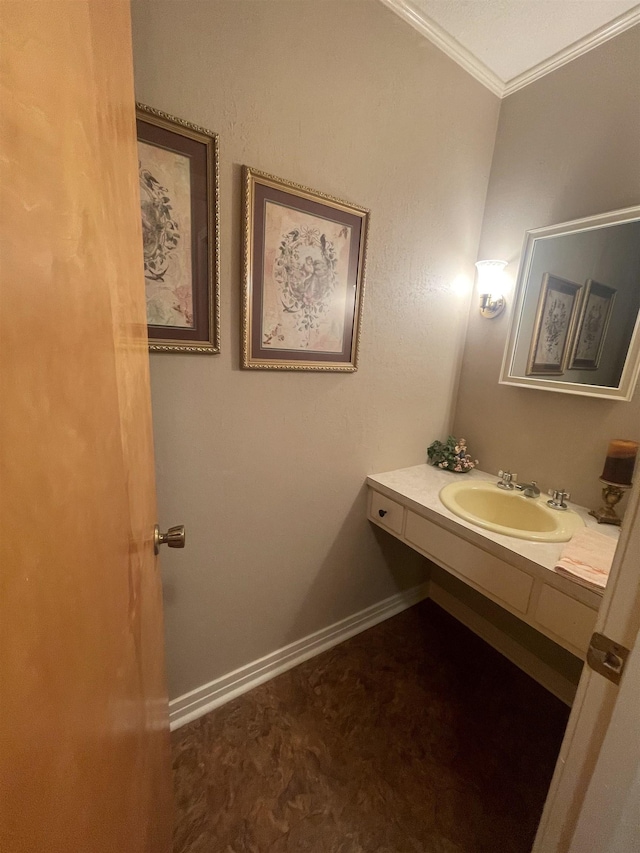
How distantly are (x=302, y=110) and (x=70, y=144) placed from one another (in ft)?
3.51

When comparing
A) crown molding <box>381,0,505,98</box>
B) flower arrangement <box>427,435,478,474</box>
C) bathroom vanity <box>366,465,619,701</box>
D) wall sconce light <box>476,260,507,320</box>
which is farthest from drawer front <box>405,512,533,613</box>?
crown molding <box>381,0,505,98</box>

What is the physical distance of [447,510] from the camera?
4.17ft

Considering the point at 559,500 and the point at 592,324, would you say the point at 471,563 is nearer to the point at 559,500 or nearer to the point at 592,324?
the point at 559,500

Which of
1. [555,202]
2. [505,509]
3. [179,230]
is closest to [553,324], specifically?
[555,202]

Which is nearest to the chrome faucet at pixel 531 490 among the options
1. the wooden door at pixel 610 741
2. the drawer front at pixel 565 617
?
the drawer front at pixel 565 617

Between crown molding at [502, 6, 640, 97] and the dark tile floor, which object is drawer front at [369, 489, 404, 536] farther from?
crown molding at [502, 6, 640, 97]

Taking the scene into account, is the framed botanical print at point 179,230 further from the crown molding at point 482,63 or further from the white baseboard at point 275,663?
the white baseboard at point 275,663

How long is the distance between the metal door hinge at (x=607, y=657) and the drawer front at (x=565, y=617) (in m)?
0.49

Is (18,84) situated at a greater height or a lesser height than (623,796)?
greater

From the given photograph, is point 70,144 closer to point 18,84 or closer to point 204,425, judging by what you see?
point 18,84

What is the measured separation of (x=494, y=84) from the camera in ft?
4.69

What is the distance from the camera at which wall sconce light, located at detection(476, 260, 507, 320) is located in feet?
4.98

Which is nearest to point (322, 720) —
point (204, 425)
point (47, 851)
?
point (204, 425)

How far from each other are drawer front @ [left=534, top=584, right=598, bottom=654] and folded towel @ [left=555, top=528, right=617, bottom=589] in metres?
0.08
